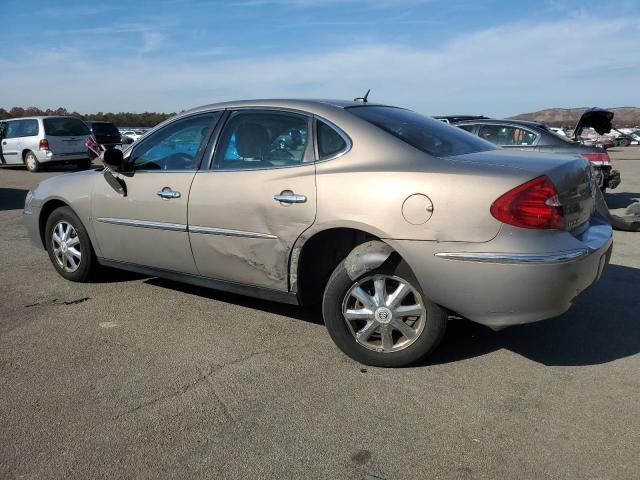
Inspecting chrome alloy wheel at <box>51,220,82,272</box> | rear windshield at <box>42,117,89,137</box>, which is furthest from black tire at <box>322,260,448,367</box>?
rear windshield at <box>42,117,89,137</box>

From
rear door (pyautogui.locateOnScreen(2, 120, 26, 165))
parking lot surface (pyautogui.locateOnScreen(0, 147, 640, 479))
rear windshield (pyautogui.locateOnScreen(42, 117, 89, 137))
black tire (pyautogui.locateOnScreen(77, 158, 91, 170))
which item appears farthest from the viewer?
black tire (pyautogui.locateOnScreen(77, 158, 91, 170))

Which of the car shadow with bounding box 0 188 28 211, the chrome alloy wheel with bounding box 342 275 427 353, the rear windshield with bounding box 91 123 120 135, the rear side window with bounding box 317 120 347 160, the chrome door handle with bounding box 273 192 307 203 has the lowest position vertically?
the car shadow with bounding box 0 188 28 211

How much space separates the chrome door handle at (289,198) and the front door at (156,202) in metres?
0.81

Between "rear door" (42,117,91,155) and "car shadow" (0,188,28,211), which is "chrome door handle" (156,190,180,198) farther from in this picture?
"rear door" (42,117,91,155)

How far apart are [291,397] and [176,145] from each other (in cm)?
224

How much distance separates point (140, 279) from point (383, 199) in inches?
116

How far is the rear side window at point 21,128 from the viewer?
676 inches

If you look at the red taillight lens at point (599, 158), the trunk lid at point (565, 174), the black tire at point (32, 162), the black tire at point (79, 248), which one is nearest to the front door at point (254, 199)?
the trunk lid at point (565, 174)

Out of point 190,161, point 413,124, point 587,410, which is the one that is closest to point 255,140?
point 190,161

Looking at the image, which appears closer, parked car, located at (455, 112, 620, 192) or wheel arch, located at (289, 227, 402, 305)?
wheel arch, located at (289, 227, 402, 305)

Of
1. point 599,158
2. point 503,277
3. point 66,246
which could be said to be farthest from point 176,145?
point 599,158

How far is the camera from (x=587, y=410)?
2924mm

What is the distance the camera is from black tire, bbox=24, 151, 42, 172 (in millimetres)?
17109

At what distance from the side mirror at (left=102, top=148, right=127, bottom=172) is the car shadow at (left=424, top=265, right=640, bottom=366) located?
2745mm
